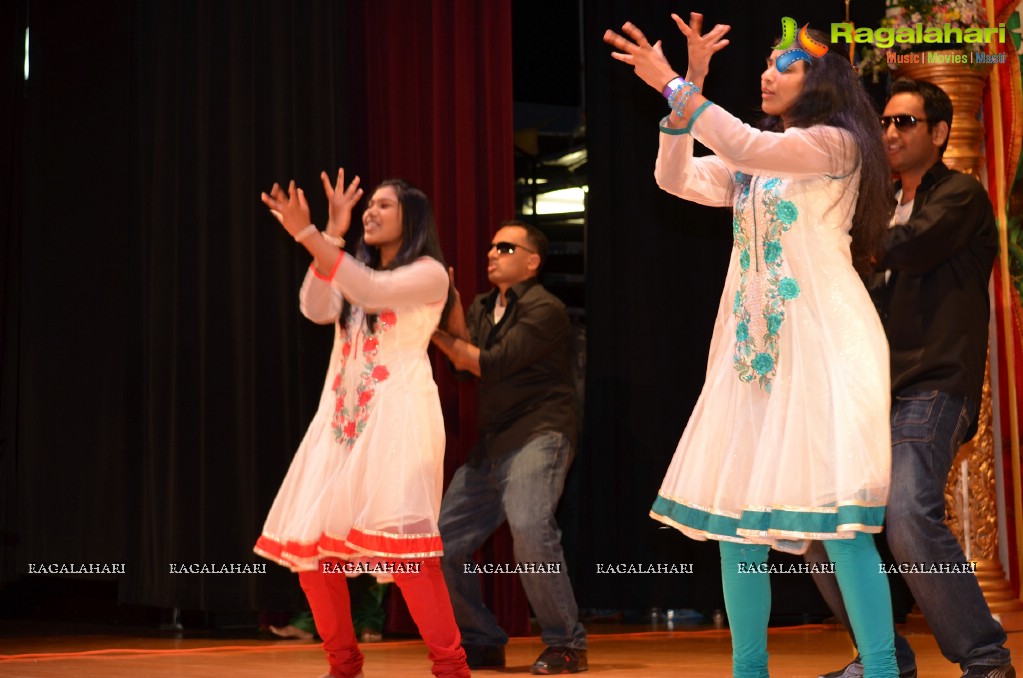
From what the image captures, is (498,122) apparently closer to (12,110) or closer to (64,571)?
(12,110)

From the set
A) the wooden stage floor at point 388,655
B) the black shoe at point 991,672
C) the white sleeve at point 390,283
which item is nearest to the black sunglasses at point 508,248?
the white sleeve at point 390,283

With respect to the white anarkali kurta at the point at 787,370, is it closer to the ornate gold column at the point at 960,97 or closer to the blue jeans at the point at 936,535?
the blue jeans at the point at 936,535

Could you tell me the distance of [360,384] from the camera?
332 centimetres

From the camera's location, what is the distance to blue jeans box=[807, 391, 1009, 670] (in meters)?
2.82

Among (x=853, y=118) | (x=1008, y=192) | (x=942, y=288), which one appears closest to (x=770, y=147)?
(x=853, y=118)

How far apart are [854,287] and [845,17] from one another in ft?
9.17

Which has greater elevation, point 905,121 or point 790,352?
point 905,121

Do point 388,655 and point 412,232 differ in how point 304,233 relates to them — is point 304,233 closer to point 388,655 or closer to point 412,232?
point 412,232

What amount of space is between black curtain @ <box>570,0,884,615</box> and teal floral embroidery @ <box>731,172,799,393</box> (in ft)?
7.93

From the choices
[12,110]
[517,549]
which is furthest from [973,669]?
[12,110]

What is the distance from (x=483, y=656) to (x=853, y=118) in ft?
7.48

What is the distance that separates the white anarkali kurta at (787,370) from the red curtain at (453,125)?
2532mm

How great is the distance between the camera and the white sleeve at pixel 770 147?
8.32 feet

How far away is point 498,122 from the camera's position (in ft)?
17.4
